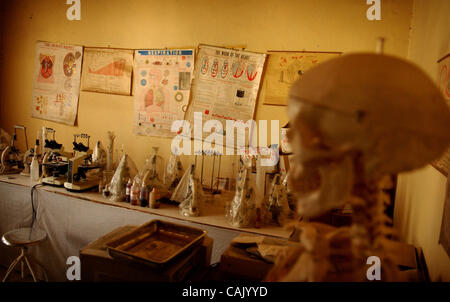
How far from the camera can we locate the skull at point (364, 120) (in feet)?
1.95

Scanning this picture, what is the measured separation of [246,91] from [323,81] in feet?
8.20

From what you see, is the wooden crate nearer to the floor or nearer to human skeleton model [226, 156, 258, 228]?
human skeleton model [226, 156, 258, 228]

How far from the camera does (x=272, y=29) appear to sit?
2.99 m

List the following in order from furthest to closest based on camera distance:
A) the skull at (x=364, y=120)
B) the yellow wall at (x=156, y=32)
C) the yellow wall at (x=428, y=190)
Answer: the yellow wall at (x=156, y=32) → the yellow wall at (x=428, y=190) → the skull at (x=364, y=120)

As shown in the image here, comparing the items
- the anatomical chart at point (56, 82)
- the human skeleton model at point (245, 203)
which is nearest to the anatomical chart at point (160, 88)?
the anatomical chart at point (56, 82)

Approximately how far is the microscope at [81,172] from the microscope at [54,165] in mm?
152

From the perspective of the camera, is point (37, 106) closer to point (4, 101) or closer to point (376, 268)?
point (4, 101)

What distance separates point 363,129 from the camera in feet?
1.98

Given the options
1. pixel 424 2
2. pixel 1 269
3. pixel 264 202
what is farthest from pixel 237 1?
pixel 1 269

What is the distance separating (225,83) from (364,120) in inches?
104

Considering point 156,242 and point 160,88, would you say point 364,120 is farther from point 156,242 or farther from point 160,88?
point 160,88

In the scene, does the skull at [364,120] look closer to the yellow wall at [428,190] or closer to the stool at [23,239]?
the yellow wall at [428,190]

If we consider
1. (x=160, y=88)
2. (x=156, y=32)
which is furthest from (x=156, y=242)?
(x=156, y=32)
